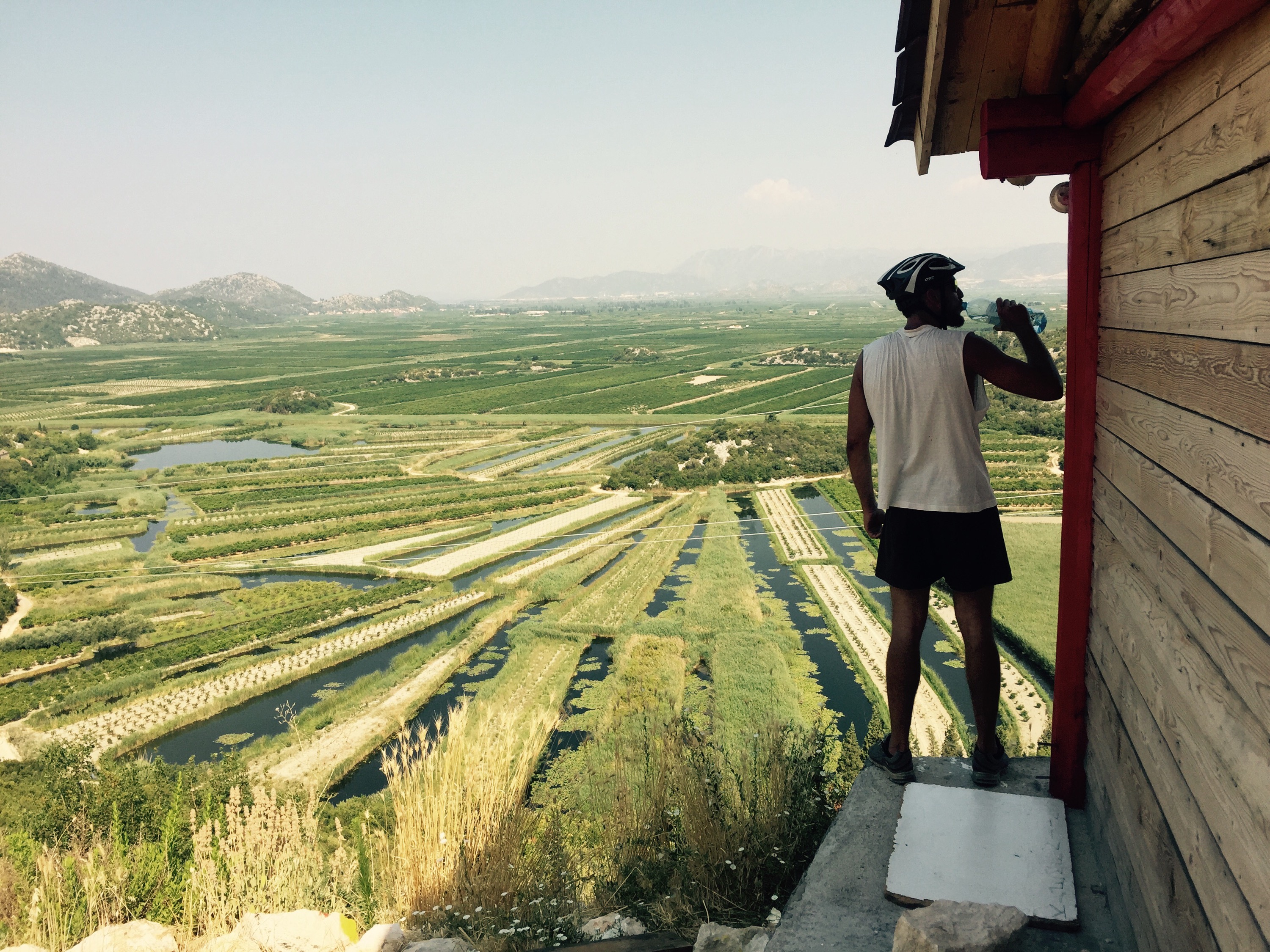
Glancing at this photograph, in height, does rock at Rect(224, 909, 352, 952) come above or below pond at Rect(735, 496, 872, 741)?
above

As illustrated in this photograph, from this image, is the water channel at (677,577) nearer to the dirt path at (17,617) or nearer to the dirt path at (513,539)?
the dirt path at (513,539)

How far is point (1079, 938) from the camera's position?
6.46ft

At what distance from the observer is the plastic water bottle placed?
238cm

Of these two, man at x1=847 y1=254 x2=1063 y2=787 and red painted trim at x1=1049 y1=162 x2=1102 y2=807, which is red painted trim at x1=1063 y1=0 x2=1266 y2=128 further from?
man at x1=847 y1=254 x2=1063 y2=787

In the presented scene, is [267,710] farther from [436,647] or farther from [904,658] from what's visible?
[904,658]

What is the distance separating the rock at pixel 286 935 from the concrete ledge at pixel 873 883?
4.16 feet

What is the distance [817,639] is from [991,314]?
14.5 meters

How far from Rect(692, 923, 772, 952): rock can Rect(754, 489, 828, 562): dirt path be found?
1950cm

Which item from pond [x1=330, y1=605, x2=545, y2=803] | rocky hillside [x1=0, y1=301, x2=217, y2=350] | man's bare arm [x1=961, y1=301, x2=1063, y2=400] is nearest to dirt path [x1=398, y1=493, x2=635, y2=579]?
pond [x1=330, y1=605, x2=545, y2=803]

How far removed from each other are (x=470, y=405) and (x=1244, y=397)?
5423cm

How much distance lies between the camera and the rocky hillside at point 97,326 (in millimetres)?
125188

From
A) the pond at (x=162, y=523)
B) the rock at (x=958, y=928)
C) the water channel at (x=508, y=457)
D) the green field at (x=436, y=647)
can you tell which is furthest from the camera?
the water channel at (x=508, y=457)

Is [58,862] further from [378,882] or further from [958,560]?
[958,560]

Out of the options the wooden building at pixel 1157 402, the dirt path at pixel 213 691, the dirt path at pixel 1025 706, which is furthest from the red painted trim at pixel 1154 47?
the dirt path at pixel 213 691
